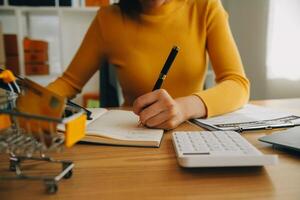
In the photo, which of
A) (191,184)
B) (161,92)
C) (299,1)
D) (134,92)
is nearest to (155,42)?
(134,92)

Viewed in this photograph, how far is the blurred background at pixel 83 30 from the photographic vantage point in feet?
6.15

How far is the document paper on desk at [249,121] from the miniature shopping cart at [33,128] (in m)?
0.40

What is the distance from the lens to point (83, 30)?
2.29m

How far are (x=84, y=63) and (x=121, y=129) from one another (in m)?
0.55

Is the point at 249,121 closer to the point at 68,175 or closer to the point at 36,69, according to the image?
the point at 68,175

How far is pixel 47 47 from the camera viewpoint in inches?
80.9

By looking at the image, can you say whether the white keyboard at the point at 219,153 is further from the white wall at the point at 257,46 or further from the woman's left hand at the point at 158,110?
the white wall at the point at 257,46

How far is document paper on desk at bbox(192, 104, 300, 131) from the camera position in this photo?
672mm

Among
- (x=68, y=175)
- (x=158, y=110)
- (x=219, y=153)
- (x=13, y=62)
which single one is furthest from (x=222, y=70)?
(x=13, y=62)

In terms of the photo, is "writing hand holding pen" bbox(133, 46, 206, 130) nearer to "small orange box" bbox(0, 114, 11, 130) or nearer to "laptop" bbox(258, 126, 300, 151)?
"laptop" bbox(258, 126, 300, 151)

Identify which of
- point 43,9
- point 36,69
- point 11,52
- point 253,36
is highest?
point 43,9

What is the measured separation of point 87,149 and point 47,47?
1659mm

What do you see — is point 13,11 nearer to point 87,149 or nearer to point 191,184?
point 87,149

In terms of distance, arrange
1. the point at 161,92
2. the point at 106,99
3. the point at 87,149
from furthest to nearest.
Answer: the point at 106,99, the point at 161,92, the point at 87,149
